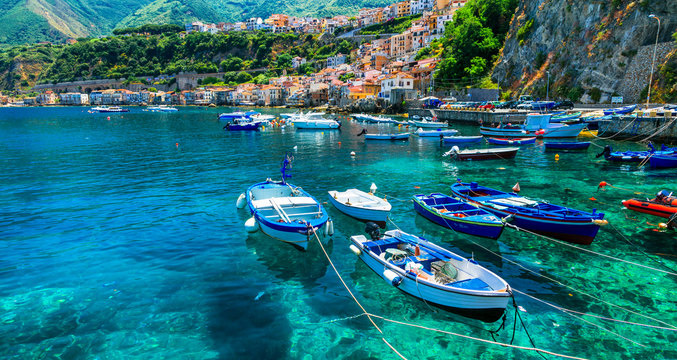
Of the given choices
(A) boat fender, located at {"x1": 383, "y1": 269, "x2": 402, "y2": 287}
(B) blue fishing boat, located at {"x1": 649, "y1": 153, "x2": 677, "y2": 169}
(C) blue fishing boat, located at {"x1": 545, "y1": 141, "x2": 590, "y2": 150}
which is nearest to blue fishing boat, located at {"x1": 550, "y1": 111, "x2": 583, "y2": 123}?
(C) blue fishing boat, located at {"x1": 545, "y1": 141, "x2": 590, "y2": 150}

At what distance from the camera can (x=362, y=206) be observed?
16281 mm

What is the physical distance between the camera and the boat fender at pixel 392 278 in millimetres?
9867

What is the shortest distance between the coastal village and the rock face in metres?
9.49

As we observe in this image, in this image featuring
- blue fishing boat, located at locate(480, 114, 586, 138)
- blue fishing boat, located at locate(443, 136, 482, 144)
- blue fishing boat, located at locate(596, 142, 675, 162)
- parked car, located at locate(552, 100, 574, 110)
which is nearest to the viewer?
blue fishing boat, located at locate(596, 142, 675, 162)

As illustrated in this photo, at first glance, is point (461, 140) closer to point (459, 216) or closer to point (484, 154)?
point (484, 154)

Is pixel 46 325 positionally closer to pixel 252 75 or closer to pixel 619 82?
pixel 619 82

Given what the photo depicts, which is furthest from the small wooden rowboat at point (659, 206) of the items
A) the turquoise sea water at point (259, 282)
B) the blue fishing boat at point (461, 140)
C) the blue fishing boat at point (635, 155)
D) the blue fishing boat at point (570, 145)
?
the blue fishing boat at point (461, 140)

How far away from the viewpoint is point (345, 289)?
436 inches

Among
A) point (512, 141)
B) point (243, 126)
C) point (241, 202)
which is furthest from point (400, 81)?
point (241, 202)

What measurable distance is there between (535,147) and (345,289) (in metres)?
36.4

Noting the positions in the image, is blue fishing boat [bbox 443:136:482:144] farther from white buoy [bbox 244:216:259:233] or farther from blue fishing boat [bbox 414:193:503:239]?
white buoy [bbox 244:216:259:233]

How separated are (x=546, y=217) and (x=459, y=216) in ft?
10.3

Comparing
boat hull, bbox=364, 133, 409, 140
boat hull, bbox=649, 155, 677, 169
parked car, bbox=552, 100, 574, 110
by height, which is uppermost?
parked car, bbox=552, 100, 574, 110

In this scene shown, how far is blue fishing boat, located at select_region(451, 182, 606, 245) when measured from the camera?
13.2 m
